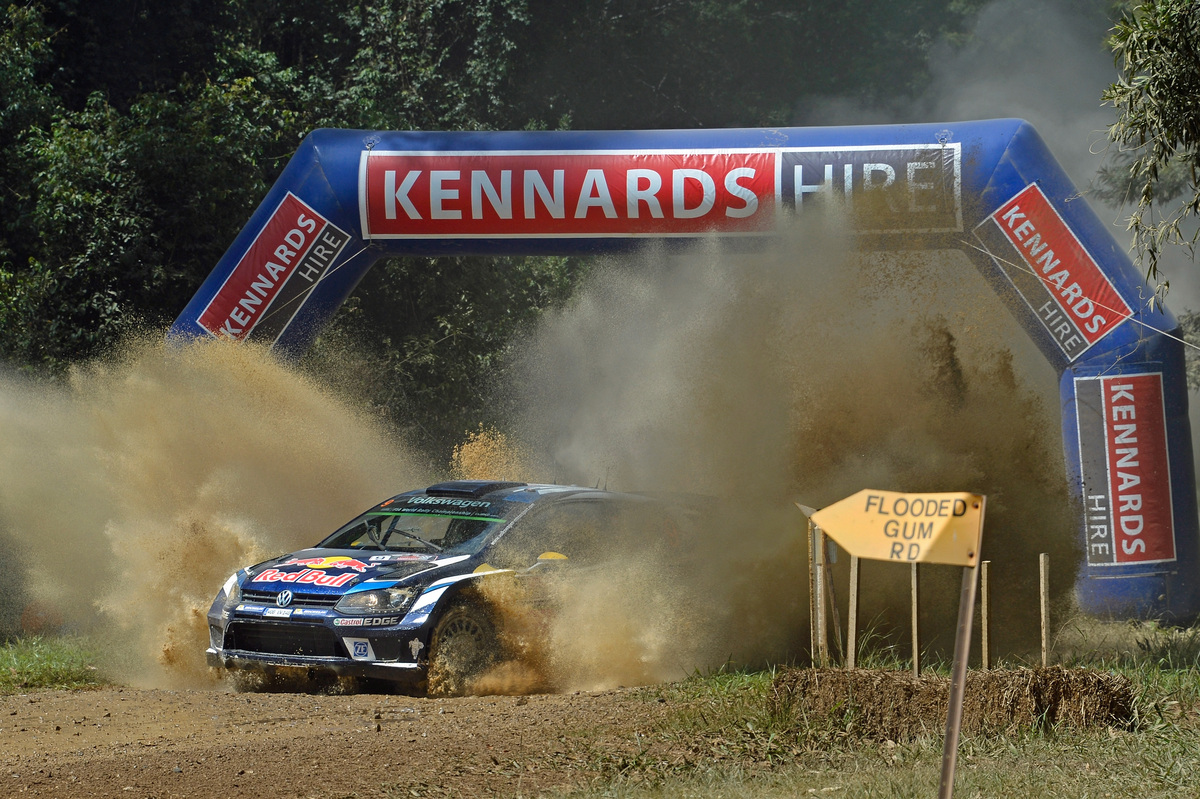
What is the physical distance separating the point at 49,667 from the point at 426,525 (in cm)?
294

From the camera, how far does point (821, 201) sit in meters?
10.0

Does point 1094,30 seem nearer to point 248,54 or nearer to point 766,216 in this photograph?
point 248,54

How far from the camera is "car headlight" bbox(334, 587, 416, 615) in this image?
8164 millimetres

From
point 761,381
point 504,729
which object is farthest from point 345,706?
point 761,381

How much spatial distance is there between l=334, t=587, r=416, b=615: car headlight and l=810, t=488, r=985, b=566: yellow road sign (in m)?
4.04

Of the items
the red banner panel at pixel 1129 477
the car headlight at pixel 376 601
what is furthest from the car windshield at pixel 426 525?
the red banner panel at pixel 1129 477

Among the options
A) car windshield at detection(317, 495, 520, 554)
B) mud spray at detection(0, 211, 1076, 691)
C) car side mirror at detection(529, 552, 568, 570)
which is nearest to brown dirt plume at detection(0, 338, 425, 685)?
mud spray at detection(0, 211, 1076, 691)

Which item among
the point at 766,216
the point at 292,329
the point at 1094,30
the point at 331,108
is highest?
the point at 1094,30

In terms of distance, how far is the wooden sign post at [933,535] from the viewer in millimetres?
4441

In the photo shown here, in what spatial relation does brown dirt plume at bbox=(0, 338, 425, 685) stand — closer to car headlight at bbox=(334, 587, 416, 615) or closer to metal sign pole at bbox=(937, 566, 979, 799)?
car headlight at bbox=(334, 587, 416, 615)

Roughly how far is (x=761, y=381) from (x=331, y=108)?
12674 mm

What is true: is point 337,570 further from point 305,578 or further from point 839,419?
point 839,419

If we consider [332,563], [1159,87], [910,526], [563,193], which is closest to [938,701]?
[910,526]

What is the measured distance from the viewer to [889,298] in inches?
415
